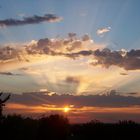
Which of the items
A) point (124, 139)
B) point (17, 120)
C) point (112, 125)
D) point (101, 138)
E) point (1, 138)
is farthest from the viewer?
point (112, 125)

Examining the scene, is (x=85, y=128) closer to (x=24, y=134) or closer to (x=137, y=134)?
(x=137, y=134)

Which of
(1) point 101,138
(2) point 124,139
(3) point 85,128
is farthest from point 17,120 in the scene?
(3) point 85,128

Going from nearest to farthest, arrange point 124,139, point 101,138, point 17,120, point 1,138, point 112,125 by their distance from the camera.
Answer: point 1,138 → point 17,120 → point 124,139 → point 101,138 → point 112,125

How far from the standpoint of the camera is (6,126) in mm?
45031

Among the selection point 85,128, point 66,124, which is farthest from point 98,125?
point 66,124

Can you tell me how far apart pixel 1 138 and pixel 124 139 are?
29403mm

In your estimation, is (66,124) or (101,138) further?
(101,138)

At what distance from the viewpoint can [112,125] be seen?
82.4 meters

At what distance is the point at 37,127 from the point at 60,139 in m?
2.83

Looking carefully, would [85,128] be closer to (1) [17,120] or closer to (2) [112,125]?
(2) [112,125]

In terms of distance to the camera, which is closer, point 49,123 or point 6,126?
point 6,126

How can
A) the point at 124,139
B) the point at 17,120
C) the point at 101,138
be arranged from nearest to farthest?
1. the point at 17,120
2. the point at 124,139
3. the point at 101,138

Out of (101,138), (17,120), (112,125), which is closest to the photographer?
(17,120)

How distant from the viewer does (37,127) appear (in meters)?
48.2
